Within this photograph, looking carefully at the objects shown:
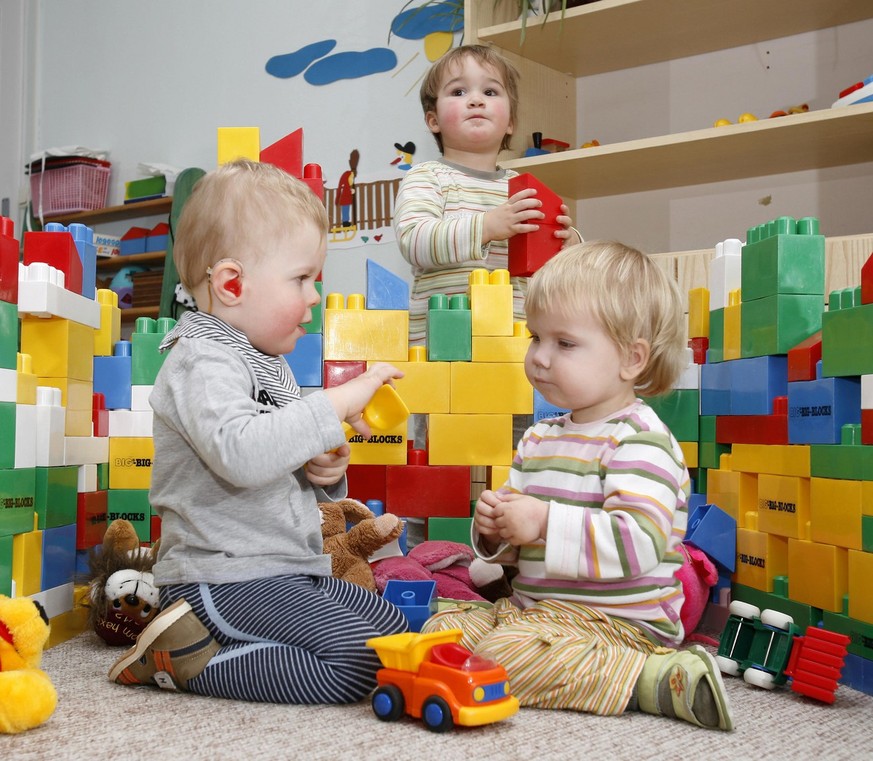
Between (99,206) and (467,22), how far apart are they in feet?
6.08

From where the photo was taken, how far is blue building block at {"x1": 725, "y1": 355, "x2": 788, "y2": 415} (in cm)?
112

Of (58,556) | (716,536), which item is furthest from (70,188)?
(716,536)

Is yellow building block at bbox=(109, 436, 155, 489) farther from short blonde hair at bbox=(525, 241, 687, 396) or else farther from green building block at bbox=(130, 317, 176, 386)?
short blonde hair at bbox=(525, 241, 687, 396)

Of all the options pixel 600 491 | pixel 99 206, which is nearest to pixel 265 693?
pixel 600 491

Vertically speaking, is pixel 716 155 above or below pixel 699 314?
above

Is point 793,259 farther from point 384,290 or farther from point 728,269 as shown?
point 384,290

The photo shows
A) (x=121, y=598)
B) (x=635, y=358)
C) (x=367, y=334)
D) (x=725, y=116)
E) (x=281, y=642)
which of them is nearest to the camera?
(x=281, y=642)

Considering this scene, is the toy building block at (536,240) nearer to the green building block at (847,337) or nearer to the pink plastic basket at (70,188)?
the green building block at (847,337)

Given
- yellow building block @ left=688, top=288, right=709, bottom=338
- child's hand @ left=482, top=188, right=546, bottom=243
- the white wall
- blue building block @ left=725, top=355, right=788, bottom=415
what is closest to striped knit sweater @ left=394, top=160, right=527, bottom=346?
child's hand @ left=482, top=188, right=546, bottom=243

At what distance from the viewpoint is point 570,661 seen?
806 millimetres

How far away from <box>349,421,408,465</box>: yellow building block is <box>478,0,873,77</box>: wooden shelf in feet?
4.31

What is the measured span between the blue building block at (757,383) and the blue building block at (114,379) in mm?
870

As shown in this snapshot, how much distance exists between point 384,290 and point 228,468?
516 millimetres

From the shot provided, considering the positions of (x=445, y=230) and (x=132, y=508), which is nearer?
(x=132, y=508)
